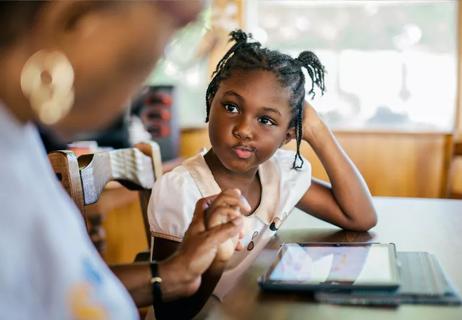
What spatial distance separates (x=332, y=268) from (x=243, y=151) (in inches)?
14.3

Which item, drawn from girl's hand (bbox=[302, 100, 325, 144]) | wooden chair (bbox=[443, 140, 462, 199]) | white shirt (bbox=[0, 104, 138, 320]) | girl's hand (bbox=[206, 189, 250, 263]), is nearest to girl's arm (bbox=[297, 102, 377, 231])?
girl's hand (bbox=[302, 100, 325, 144])

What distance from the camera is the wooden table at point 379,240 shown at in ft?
2.53

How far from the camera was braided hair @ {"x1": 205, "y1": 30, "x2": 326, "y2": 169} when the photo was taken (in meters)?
1.25

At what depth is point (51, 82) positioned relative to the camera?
1.51ft

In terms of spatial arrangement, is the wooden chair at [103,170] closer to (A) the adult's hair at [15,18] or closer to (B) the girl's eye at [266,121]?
(B) the girl's eye at [266,121]

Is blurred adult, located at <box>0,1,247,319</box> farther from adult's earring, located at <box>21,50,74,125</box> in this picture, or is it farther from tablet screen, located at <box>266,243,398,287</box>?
tablet screen, located at <box>266,243,398,287</box>

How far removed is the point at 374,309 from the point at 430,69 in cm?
284

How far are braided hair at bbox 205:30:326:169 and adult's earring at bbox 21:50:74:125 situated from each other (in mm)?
800

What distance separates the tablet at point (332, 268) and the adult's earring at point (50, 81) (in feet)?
1.56

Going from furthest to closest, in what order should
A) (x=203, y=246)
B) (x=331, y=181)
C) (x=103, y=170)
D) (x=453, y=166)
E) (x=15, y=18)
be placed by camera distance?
(x=453, y=166)
(x=331, y=181)
(x=103, y=170)
(x=203, y=246)
(x=15, y=18)

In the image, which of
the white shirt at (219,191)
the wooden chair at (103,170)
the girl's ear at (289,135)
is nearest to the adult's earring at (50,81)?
the white shirt at (219,191)

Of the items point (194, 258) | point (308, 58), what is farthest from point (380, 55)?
point (194, 258)

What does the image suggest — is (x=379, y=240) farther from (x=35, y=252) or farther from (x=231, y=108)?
(x=35, y=252)

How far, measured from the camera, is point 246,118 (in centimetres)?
120
